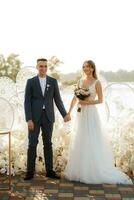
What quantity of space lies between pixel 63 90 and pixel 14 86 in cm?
64

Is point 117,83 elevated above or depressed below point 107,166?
above

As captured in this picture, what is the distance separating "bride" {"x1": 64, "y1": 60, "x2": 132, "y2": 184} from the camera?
5.16 metres

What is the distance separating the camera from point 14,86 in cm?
584

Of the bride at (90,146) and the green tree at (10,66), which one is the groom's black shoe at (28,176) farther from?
the green tree at (10,66)

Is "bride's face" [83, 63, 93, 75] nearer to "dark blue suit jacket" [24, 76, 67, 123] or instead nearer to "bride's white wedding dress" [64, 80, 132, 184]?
"bride's white wedding dress" [64, 80, 132, 184]

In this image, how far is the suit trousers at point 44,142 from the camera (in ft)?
17.1

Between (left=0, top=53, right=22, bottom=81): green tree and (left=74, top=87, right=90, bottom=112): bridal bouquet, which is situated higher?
(left=0, top=53, right=22, bottom=81): green tree

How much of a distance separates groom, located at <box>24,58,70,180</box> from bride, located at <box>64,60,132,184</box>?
0.21 metres

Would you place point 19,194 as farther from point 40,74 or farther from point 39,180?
point 40,74

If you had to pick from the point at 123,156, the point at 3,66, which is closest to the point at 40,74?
the point at 3,66

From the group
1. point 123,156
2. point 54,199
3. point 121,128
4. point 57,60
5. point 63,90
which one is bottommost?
point 54,199

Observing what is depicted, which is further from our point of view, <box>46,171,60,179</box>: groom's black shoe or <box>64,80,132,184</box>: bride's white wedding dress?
<box>46,171,60,179</box>: groom's black shoe

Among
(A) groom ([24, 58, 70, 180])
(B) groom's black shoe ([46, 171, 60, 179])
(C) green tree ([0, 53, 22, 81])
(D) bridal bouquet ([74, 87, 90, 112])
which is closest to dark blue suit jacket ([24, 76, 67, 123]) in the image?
(A) groom ([24, 58, 70, 180])

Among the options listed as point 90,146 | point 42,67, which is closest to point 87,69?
point 42,67
